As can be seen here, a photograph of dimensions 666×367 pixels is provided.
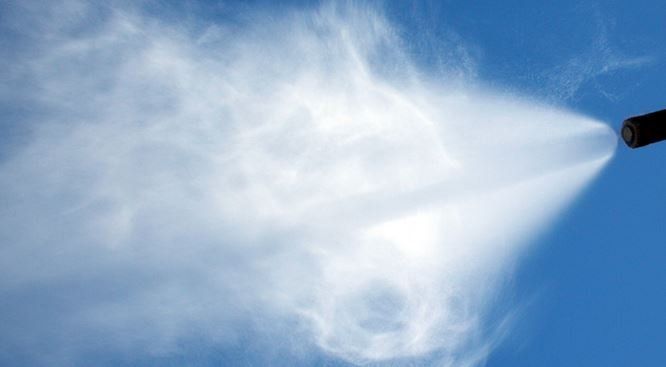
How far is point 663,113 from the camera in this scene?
614cm

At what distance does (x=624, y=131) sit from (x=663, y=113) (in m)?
0.47

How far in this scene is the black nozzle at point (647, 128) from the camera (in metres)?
6.10

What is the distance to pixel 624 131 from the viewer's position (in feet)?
20.9

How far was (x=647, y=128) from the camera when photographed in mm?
6094

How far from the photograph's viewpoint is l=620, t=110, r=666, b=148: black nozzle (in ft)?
20.0
